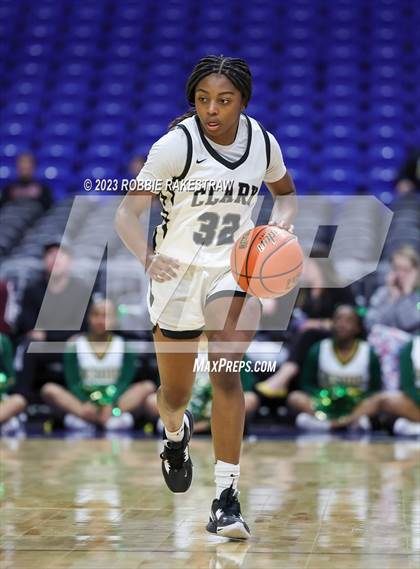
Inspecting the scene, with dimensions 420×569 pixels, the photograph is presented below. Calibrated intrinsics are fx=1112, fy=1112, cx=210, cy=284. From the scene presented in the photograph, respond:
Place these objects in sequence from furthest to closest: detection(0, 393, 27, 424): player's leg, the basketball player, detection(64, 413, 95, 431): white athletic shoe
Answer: detection(64, 413, 95, 431): white athletic shoe → detection(0, 393, 27, 424): player's leg → the basketball player

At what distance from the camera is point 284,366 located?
9.38 meters

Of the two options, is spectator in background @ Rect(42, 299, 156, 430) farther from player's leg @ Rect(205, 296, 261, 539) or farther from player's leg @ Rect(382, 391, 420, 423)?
player's leg @ Rect(205, 296, 261, 539)

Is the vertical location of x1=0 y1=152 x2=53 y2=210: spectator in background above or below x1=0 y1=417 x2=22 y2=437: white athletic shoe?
above

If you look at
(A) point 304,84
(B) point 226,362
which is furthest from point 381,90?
(B) point 226,362

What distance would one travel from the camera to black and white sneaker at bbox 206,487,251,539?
4.60 m

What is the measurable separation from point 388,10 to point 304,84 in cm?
177

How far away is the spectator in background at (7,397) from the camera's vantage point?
9.25 meters

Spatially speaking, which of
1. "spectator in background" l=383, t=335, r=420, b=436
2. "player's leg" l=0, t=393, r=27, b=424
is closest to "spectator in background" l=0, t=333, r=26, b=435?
"player's leg" l=0, t=393, r=27, b=424

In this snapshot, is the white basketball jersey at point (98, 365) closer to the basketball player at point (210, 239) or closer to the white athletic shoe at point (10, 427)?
the white athletic shoe at point (10, 427)

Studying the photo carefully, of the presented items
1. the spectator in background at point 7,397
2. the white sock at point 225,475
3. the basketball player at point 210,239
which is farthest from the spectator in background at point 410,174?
the white sock at point 225,475

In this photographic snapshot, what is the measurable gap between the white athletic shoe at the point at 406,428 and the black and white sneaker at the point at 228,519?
4573 millimetres

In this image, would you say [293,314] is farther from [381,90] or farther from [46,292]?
[381,90]

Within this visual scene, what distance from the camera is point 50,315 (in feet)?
30.9

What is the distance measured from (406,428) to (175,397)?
4.54 m
